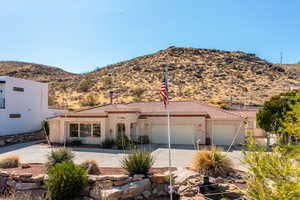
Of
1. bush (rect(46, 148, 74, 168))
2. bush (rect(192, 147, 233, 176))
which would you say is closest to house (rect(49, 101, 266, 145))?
bush (rect(46, 148, 74, 168))

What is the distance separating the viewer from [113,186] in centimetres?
1105

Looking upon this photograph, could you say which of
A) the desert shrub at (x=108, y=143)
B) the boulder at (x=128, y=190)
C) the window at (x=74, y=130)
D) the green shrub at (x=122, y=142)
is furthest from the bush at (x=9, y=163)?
the window at (x=74, y=130)

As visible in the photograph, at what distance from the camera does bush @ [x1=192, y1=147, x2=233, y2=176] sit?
452 inches

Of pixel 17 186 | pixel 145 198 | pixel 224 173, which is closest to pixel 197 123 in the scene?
pixel 224 173

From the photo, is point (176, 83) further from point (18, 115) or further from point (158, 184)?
point (158, 184)

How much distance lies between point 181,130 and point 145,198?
12.5 meters

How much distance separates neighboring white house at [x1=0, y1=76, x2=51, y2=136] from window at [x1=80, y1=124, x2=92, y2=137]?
10497 millimetres

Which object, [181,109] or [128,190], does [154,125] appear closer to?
[181,109]

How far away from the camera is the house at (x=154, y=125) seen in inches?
866

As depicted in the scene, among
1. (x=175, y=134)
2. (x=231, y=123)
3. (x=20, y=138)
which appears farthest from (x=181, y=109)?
(x=20, y=138)

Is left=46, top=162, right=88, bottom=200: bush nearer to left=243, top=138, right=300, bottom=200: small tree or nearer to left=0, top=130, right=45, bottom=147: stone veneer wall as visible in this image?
left=243, top=138, right=300, bottom=200: small tree

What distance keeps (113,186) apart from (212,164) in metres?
5.87

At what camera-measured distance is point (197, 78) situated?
5331cm

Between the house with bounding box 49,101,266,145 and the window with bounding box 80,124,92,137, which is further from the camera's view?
the window with bounding box 80,124,92,137
